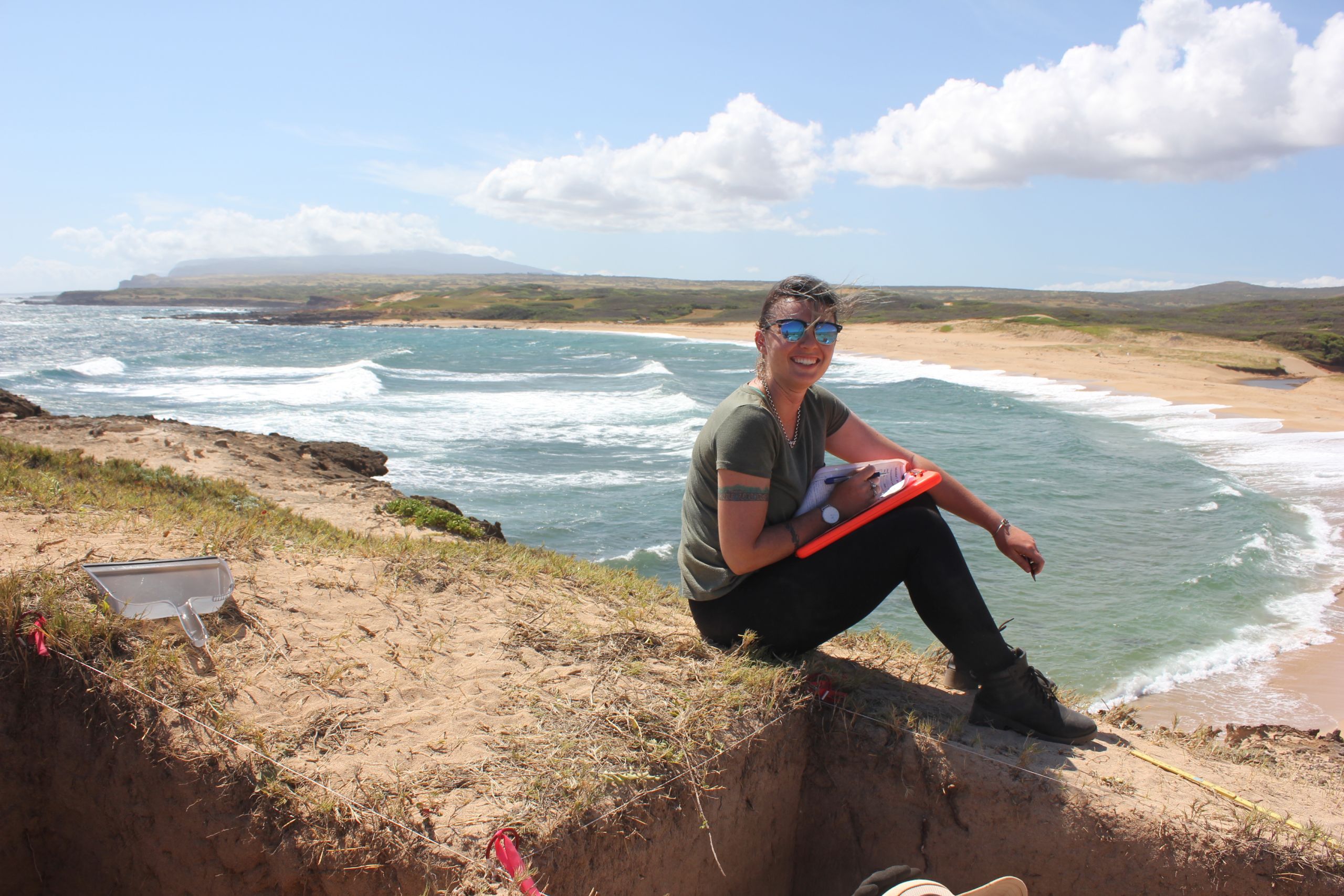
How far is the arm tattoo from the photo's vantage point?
9.71 ft

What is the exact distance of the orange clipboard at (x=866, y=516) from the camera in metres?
2.97

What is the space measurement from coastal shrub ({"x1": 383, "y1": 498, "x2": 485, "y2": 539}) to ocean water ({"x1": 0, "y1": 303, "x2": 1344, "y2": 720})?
2.37 m

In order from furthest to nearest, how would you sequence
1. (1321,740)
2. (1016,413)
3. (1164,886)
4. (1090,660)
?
(1016,413) < (1090,660) < (1321,740) < (1164,886)

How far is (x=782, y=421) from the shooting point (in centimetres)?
319

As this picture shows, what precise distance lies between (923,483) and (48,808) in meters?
3.18

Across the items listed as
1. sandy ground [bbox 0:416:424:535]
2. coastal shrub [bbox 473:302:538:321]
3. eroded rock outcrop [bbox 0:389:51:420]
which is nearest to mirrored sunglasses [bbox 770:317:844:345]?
sandy ground [bbox 0:416:424:535]

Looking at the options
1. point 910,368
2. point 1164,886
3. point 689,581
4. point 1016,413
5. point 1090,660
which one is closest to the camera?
point 1164,886

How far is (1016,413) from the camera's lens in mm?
23609

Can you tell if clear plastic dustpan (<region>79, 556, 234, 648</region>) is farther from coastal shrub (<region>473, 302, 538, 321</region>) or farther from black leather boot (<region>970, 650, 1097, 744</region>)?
coastal shrub (<region>473, 302, 538, 321</region>)

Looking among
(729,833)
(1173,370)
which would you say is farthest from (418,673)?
(1173,370)

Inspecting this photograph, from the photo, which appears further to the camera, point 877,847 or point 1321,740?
point 1321,740

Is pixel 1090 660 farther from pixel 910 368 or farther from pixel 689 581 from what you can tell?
pixel 910 368

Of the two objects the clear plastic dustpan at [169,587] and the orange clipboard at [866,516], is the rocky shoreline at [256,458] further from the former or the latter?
the orange clipboard at [866,516]

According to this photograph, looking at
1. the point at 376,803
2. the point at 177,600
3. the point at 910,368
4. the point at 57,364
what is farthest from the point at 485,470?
the point at 57,364
